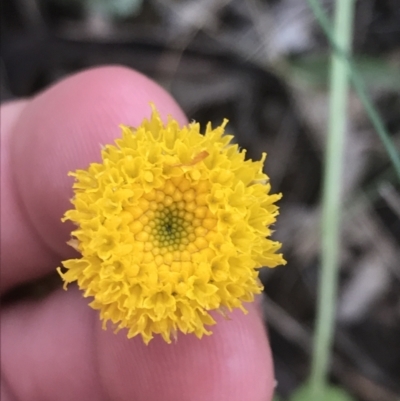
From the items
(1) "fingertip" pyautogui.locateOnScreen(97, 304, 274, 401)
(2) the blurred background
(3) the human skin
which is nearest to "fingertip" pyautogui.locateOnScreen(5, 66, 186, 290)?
(3) the human skin

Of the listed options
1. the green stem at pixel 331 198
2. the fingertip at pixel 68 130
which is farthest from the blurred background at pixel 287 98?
the fingertip at pixel 68 130

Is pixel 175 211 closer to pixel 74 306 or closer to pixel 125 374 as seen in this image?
pixel 125 374

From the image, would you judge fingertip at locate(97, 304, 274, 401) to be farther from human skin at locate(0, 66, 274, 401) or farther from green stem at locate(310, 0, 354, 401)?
green stem at locate(310, 0, 354, 401)

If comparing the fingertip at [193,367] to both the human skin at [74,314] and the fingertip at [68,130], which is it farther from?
the fingertip at [68,130]

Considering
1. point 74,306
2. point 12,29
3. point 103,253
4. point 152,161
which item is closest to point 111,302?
point 103,253

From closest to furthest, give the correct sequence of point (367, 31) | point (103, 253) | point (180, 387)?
point (103, 253), point (180, 387), point (367, 31)

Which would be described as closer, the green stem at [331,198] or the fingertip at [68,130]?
the fingertip at [68,130]
